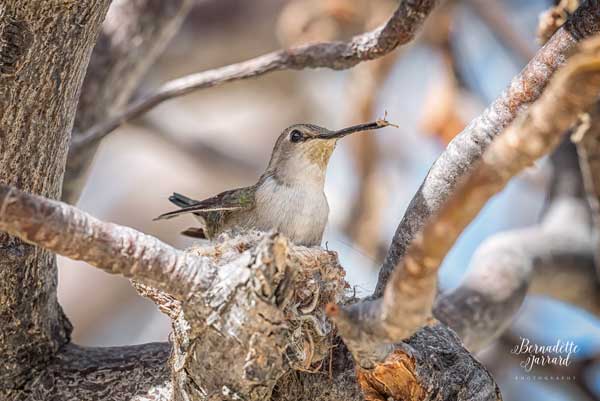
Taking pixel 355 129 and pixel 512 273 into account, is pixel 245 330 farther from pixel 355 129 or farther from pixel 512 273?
pixel 512 273

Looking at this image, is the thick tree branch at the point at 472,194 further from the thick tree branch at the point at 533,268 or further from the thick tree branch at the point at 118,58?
the thick tree branch at the point at 118,58

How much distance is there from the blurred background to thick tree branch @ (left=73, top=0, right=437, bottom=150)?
49.6 inches

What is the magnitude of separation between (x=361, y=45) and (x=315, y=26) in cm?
206

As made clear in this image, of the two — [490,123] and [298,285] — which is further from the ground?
[490,123]

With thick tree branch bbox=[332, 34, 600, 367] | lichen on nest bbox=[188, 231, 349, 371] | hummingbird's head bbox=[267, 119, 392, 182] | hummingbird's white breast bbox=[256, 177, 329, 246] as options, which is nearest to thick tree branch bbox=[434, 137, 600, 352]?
hummingbird's white breast bbox=[256, 177, 329, 246]

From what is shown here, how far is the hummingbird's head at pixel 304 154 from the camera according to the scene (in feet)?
10.4

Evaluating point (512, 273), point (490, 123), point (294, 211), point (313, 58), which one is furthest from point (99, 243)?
point (512, 273)

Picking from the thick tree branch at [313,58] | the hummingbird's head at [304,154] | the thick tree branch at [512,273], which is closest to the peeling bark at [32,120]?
the thick tree branch at [313,58]

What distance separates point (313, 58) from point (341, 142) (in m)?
3.32

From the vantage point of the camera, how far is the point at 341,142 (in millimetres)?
6078

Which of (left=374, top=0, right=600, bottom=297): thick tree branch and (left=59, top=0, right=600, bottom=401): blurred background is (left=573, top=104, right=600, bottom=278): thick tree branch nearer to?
(left=59, top=0, right=600, bottom=401): blurred background

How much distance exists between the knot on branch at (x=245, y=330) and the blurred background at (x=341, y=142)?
1.93 metres

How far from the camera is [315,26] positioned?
4.71 metres

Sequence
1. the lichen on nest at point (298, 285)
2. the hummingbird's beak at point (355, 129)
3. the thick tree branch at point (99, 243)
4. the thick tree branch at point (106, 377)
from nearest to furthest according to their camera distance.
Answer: the thick tree branch at point (99, 243)
the lichen on nest at point (298, 285)
the thick tree branch at point (106, 377)
the hummingbird's beak at point (355, 129)
